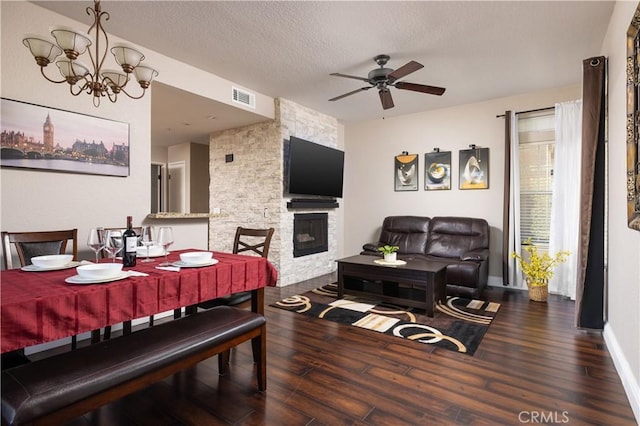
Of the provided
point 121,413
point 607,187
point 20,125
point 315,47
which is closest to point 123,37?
point 20,125


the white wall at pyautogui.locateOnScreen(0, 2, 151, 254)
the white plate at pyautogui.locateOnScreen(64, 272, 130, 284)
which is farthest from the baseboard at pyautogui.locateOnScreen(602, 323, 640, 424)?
the white wall at pyautogui.locateOnScreen(0, 2, 151, 254)

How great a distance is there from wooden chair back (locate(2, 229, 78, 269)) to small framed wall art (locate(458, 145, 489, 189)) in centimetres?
473

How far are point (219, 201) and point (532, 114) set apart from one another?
188 inches

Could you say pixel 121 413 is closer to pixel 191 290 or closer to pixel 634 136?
pixel 191 290

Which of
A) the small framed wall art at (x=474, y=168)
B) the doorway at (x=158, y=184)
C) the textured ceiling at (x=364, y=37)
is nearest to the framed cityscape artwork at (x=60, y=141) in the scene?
the textured ceiling at (x=364, y=37)

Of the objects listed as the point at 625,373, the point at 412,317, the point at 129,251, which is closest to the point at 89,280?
the point at 129,251

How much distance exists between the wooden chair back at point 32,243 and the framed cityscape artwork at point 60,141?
63cm

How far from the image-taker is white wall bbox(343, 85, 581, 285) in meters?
4.68

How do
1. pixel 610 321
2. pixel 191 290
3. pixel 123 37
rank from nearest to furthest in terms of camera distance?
pixel 191 290, pixel 610 321, pixel 123 37

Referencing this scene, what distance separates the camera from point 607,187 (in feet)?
9.06

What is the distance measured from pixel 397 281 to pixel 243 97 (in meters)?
2.94

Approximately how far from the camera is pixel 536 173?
4453 millimetres

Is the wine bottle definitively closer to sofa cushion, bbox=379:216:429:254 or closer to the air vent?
the air vent

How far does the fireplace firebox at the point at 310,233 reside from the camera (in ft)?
16.4
